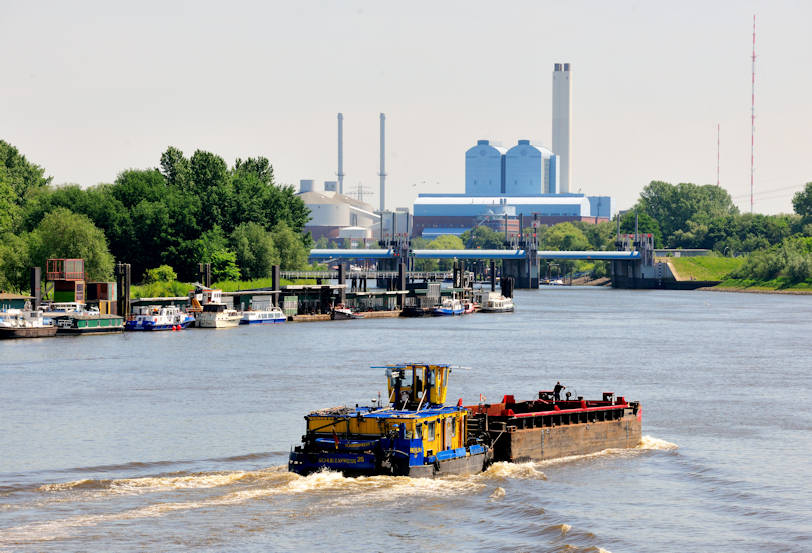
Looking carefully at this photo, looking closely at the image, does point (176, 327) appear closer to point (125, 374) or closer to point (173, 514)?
point (125, 374)

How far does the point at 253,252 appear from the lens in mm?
182000

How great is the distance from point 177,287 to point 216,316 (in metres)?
22.1

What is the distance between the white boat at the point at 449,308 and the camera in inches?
6949

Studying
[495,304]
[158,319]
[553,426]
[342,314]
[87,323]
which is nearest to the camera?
[553,426]

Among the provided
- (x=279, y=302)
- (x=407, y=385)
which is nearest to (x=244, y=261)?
(x=279, y=302)

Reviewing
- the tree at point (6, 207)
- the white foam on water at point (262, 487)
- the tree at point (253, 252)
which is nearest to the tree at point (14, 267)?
the tree at point (6, 207)

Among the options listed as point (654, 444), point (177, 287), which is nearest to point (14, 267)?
point (177, 287)

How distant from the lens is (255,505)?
142ft

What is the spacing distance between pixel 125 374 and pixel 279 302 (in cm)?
7532

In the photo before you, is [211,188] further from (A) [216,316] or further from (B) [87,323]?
(B) [87,323]

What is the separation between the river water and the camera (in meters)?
40.4

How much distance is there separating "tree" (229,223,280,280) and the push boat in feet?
421

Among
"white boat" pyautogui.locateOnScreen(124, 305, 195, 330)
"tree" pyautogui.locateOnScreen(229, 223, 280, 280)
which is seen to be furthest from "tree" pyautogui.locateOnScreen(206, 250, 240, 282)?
"white boat" pyautogui.locateOnScreen(124, 305, 195, 330)

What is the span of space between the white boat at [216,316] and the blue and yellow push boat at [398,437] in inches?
3714
